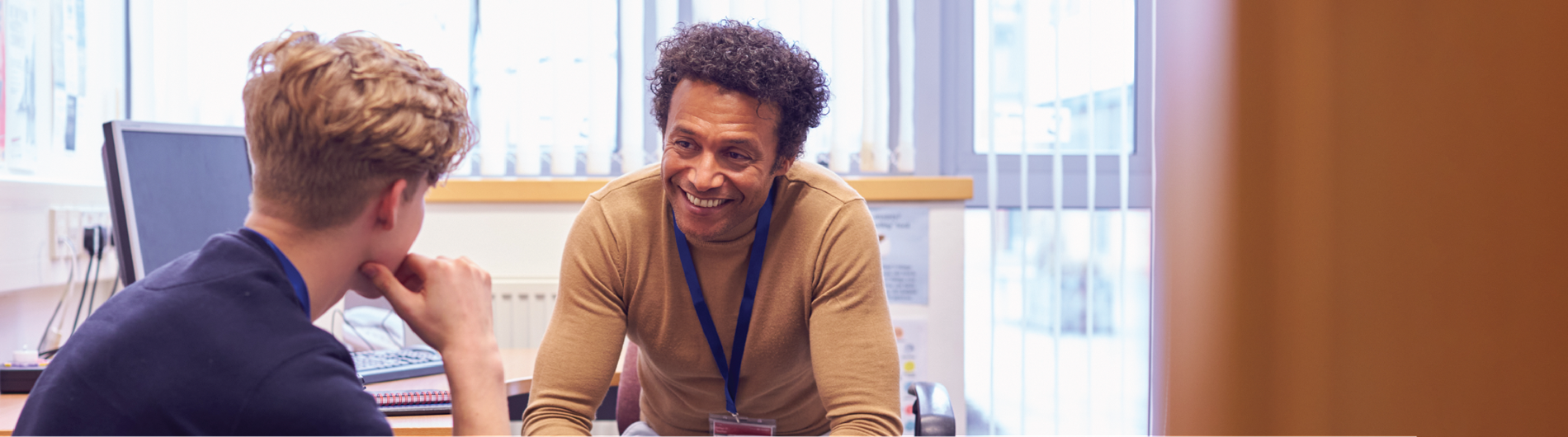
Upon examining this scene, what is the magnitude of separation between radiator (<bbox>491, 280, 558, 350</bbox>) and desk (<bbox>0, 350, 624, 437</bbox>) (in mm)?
211

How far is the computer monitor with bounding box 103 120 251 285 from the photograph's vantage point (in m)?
1.40

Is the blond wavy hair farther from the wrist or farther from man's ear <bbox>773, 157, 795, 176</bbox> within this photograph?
man's ear <bbox>773, 157, 795, 176</bbox>

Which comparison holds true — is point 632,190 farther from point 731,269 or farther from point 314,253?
point 314,253

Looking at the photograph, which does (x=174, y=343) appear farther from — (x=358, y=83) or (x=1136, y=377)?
(x=1136, y=377)

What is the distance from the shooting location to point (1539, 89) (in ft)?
6.37

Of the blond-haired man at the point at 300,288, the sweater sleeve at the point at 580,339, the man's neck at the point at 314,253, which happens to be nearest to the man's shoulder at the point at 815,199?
the sweater sleeve at the point at 580,339

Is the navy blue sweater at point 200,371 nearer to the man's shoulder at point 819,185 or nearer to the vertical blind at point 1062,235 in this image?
the man's shoulder at point 819,185

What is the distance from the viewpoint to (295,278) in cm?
73

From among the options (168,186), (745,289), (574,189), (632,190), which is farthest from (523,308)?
(745,289)

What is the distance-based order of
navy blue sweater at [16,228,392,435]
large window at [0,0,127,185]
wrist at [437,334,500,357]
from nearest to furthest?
navy blue sweater at [16,228,392,435] < wrist at [437,334,500,357] < large window at [0,0,127,185]

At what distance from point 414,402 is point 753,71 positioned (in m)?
0.75

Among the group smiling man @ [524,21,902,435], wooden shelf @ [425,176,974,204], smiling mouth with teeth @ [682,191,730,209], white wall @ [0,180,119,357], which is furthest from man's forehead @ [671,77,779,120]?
white wall @ [0,180,119,357]

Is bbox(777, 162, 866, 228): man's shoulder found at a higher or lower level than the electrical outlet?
higher

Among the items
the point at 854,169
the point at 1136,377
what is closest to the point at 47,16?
the point at 854,169
